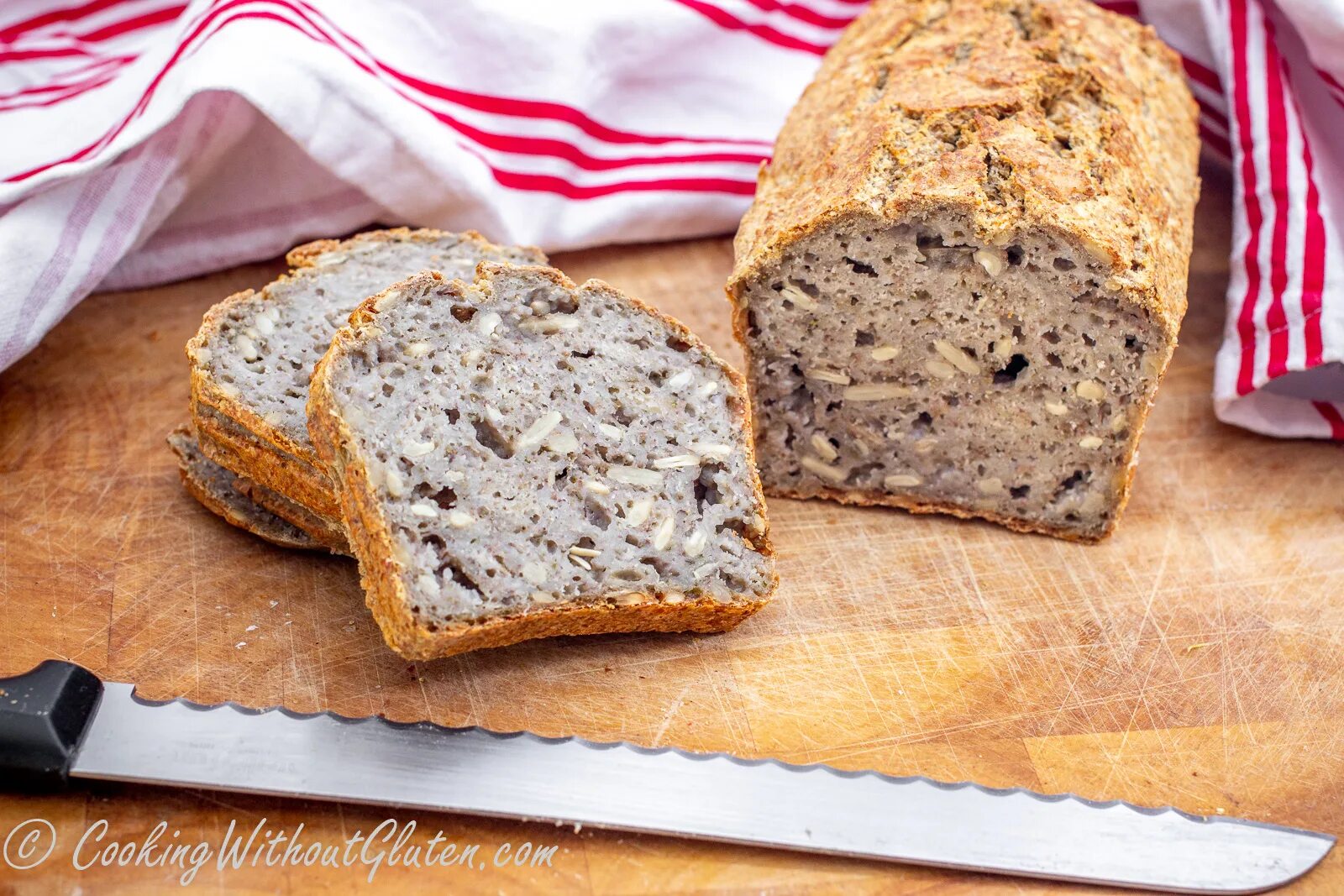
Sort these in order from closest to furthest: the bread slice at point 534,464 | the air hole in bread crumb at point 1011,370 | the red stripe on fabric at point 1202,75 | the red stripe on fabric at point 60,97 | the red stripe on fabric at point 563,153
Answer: the bread slice at point 534,464, the air hole in bread crumb at point 1011,370, the red stripe on fabric at point 60,97, the red stripe on fabric at point 563,153, the red stripe on fabric at point 1202,75

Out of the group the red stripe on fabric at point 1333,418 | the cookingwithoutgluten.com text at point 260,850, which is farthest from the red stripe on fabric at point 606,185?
the cookingwithoutgluten.com text at point 260,850

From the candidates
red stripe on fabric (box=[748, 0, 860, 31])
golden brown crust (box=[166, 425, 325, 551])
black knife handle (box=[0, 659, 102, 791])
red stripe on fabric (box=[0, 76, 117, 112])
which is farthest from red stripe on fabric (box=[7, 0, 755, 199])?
black knife handle (box=[0, 659, 102, 791])

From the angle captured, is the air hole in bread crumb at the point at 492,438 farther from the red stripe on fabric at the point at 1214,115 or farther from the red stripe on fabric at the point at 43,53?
the red stripe on fabric at the point at 1214,115

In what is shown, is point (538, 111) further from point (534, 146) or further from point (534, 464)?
point (534, 464)

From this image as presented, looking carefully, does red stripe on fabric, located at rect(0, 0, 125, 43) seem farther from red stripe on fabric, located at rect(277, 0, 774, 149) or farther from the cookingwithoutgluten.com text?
the cookingwithoutgluten.com text

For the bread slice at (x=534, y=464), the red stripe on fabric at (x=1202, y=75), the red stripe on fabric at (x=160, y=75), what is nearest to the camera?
the bread slice at (x=534, y=464)

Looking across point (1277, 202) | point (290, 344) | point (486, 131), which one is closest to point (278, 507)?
point (290, 344)

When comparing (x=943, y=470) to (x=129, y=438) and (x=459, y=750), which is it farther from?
(x=129, y=438)
